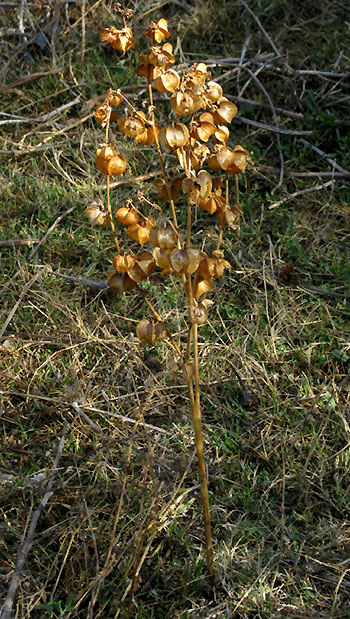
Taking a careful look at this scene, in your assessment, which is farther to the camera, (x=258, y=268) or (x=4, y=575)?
(x=258, y=268)

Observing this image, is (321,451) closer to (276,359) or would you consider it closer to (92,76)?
(276,359)

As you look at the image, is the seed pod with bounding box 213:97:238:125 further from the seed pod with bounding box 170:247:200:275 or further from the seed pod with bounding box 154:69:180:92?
the seed pod with bounding box 170:247:200:275

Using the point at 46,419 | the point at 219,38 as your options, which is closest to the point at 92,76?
the point at 219,38

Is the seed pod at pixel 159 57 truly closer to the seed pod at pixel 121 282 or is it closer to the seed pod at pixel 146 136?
the seed pod at pixel 146 136

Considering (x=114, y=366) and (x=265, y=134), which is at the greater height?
(x=265, y=134)

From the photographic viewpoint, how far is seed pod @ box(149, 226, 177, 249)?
136cm

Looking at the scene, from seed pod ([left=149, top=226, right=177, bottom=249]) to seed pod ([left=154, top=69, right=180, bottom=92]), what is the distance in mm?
299

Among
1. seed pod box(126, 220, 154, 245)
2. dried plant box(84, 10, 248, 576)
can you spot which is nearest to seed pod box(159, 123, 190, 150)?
dried plant box(84, 10, 248, 576)

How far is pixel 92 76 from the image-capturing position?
3.49m

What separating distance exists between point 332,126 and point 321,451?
6.08 feet

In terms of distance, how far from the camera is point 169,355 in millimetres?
2418

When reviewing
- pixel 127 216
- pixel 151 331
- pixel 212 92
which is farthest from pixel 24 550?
pixel 212 92

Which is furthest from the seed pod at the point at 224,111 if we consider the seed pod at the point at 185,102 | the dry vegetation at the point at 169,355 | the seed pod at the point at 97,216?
the dry vegetation at the point at 169,355

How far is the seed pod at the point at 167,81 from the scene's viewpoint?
4.48ft
